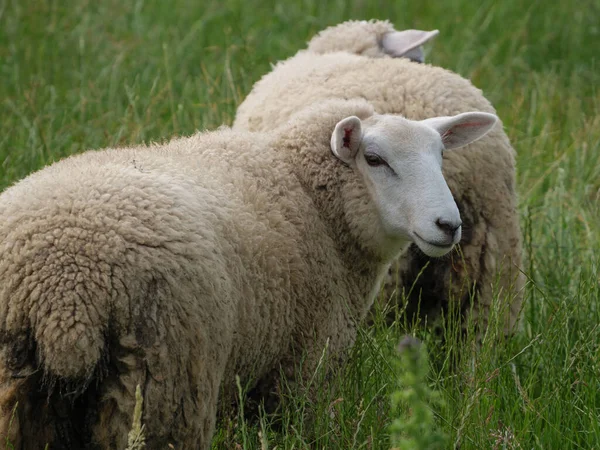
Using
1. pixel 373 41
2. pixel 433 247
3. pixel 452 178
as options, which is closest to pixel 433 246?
pixel 433 247

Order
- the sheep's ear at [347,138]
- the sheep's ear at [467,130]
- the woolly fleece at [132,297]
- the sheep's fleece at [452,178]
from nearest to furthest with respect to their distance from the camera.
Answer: the woolly fleece at [132,297], the sheep's ear at [347,138], the sheep's ear at [467,130], the sheep's fleece at [452,178]

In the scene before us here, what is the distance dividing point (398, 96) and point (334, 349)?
1349mm

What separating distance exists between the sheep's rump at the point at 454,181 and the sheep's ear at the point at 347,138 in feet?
2.02

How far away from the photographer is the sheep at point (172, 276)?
2480 mm

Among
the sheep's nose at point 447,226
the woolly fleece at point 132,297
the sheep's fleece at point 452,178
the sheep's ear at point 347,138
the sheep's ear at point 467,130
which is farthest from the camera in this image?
the sheep's fleece at point 452,178

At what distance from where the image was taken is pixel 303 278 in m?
3.27

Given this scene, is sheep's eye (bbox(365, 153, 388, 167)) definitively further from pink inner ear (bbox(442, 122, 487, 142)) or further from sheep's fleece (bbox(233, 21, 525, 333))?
sheep's fleece (bbox(233, 21, 525, 333))

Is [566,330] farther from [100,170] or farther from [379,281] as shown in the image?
[100,170]

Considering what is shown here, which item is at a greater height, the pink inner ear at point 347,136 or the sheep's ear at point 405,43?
the pink inner ear at point 347,136

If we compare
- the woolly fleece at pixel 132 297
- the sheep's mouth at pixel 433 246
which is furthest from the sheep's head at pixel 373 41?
the woolly fleece at pixel 132 297

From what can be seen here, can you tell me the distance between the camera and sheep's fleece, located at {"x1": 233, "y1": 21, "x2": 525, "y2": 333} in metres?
4.20

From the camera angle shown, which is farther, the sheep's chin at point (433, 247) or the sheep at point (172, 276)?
the sheep's chin at point (433, 247)

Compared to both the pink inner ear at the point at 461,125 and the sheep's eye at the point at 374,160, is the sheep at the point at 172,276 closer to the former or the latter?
the sheep's eye at the point at 374,160

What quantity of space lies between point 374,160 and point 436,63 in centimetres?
419
